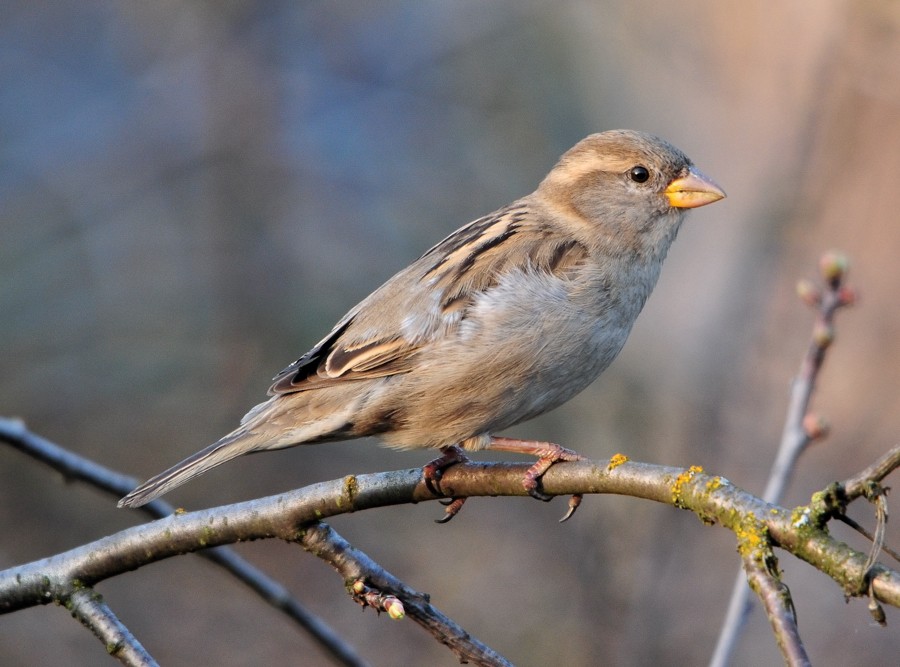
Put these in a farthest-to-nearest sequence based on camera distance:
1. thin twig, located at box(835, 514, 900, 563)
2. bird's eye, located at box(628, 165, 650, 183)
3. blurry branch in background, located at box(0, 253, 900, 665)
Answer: bird's eye, located at box(628, 165, 650, 183)
blurry branch in background, located at box(0, 253, 900, 665)
thin twig, located at box(835, 514, 900, 563)

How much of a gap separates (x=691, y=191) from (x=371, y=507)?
7.69ft

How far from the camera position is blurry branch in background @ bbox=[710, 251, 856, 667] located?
3.15m

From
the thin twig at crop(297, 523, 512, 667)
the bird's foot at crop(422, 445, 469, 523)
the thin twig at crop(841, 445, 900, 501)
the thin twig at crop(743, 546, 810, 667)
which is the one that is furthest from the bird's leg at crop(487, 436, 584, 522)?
the thin twig at crop(841, 445, 900, 501)

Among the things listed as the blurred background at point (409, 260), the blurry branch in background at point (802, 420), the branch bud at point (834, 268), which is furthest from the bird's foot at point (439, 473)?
the blurred background at point (409, 260)

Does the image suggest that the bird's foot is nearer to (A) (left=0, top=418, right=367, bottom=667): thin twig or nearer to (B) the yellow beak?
(A) (left=0, top=418, right=367, bottom=667): thin twig

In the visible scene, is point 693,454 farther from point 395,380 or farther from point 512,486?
point 512,486

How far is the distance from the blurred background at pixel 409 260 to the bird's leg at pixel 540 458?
11.5 ft

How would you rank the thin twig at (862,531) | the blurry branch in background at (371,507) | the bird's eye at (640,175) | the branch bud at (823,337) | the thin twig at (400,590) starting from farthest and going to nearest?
the bird's eye at (640,175) → the branch bud at (823,337) → the thin twig at (400,590) → the blurry branch in background at (371,507) → the thin twig at (862,531)

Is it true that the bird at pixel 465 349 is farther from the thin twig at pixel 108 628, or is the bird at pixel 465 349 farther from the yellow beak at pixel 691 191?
the thin twig at pixel 108 628

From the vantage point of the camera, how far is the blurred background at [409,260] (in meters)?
7.89

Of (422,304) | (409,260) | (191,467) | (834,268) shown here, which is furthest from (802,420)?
(409,260)

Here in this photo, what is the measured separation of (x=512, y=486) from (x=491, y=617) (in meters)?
5.30

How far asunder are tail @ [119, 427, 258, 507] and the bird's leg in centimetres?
88

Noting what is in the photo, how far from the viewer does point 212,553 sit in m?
3.36
